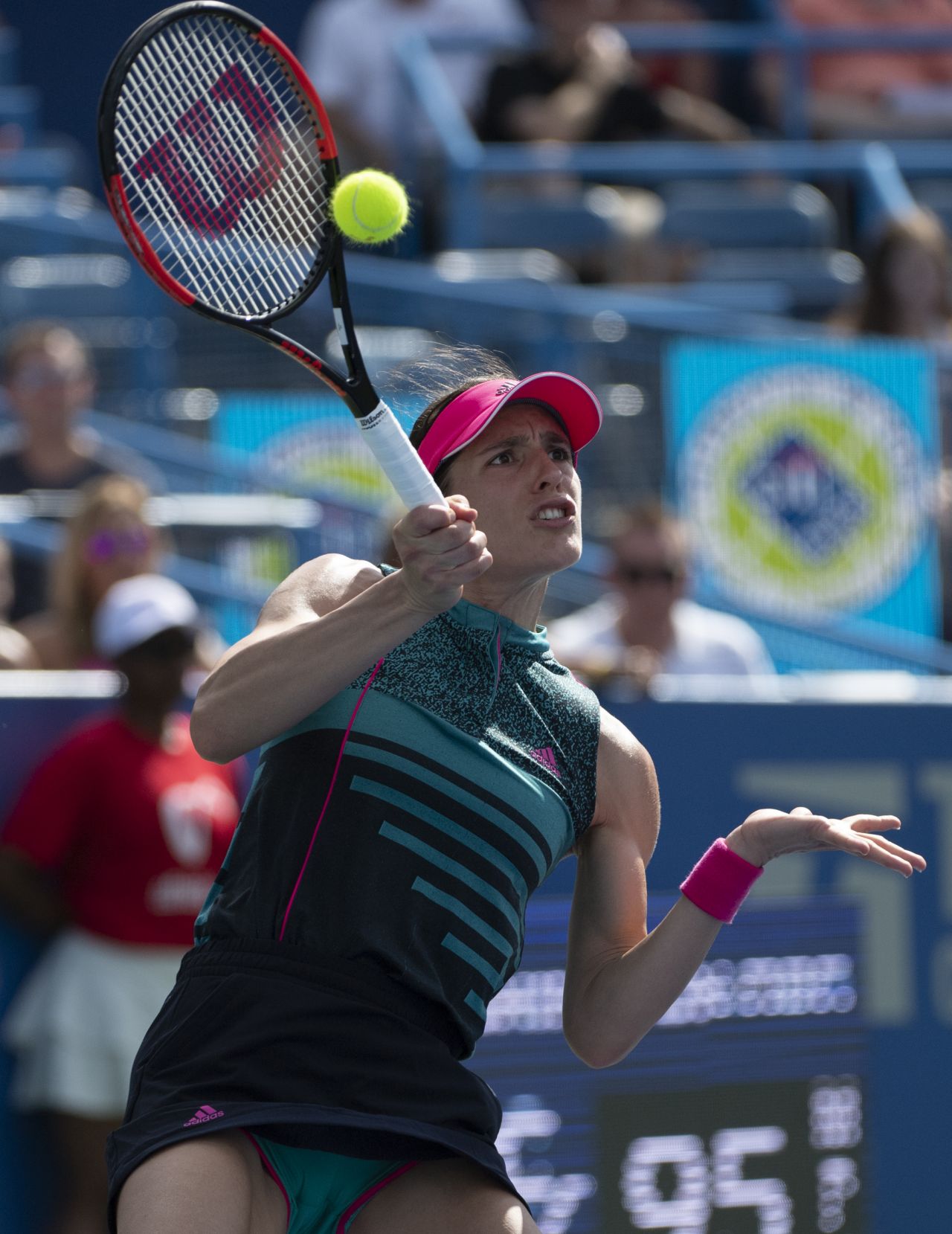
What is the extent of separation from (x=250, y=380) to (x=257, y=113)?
4.92 m

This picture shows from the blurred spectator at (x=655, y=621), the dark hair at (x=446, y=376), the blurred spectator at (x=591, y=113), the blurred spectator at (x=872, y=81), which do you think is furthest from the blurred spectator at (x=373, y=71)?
the dark hair at (x=446, y=376)

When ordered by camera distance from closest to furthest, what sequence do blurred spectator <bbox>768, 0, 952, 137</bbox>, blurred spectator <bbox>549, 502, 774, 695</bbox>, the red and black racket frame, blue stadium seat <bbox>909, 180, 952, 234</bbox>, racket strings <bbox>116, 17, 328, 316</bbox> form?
1. the red and black racket frame
2. racket strings <bbox>116, 17, 328, 316</bbox>
3. blurred spectator <bbox>549, 502, 774, 695</bbox>
4. blue stadium seat <bbox>909, 180, 952, 234</bbox>
5. blurred spectator <bbox>768, 0, 952, 137</bbox>

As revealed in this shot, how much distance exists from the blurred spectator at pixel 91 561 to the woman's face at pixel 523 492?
100 inches

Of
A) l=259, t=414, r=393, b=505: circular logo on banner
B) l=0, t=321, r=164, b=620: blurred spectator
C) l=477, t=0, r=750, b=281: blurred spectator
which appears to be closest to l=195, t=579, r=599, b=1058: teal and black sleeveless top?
l=0, t=321, r=164, b=620: blurred spectator

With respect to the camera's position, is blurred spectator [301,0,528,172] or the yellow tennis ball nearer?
the yellow tennis ball

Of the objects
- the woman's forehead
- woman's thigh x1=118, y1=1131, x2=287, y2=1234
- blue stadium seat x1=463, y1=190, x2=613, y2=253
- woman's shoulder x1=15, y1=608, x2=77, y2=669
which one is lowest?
blue stadium seat x1=463, y1=190, x2=613, y2=253

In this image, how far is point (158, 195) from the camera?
2666mm

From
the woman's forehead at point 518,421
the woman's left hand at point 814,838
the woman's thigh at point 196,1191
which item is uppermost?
the woman's forehead at point 518,421

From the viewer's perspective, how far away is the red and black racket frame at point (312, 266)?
2.42 meters

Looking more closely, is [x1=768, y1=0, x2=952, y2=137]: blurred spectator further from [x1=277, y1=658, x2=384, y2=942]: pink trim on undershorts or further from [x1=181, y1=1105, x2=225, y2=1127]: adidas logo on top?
[x1=181, y1=1105, x2=225, y2=1127]: adidas logo on top

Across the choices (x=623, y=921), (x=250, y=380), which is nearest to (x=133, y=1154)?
(x=623, y=921)

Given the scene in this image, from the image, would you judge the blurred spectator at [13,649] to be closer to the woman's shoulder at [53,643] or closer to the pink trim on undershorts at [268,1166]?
the woman's shoulder at [53,643]

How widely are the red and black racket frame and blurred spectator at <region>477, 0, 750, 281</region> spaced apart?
6.10 m

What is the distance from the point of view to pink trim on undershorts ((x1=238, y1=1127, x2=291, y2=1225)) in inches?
92.9
